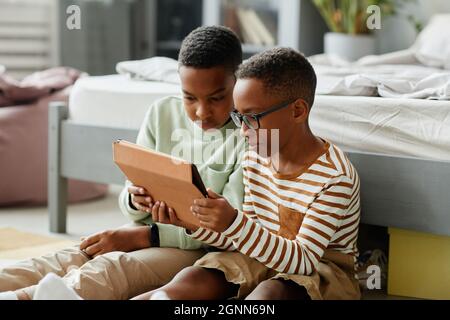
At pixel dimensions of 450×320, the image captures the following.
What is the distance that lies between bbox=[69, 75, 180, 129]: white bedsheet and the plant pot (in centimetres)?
147

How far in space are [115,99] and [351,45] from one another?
1.65 meters

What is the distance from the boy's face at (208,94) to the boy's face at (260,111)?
0.09 meters

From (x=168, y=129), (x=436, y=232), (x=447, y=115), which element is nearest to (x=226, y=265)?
(x=168, y=129)

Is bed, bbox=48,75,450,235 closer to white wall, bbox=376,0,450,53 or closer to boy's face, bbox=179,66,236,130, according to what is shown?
boy's face, bbox=179,66,236,130

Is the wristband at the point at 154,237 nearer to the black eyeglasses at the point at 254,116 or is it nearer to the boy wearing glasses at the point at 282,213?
the boy wearing glasses at the point at 282,213

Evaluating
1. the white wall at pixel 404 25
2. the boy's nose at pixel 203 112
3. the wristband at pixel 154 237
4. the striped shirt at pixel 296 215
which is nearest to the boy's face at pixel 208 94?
the boy's nose at pixel 203 112

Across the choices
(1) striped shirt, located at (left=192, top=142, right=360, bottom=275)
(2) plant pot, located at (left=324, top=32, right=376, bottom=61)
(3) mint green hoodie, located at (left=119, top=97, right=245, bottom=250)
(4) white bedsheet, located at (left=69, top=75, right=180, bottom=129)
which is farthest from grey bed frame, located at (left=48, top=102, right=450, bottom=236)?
(2) plant pot, located at (left=324, top=32, right=376, bottom=61)

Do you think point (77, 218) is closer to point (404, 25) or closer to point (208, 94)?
point (208, 94)

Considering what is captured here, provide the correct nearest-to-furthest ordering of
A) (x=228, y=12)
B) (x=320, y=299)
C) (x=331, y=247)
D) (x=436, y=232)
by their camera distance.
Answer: (x=320, y=299) < (x=331, y=247) < (x=436, y=232) < (x=228, y=12)

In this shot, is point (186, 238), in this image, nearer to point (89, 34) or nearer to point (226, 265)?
point (226, 265)

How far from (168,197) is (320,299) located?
0.33 m

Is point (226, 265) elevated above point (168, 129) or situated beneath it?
situated beneath

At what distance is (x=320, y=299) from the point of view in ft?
4.35

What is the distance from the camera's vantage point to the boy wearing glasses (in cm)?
130
